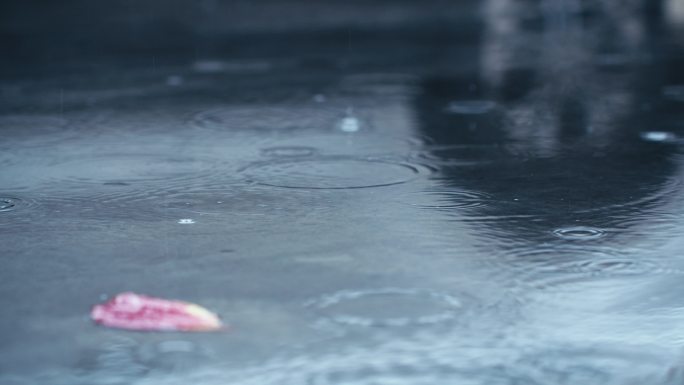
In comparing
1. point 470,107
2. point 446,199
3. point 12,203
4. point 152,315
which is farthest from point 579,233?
point 470,107

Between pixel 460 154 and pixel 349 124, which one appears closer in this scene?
pixel 460 154

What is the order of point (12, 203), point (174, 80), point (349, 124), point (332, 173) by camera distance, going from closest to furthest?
point (12, 203) → point (332, 173) → point (349, 124) → point (174, 80)

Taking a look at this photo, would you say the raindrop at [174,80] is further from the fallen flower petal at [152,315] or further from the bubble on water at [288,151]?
the fallen flower petal at [152,315]

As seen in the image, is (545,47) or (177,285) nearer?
(177,285)

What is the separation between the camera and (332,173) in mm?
5891

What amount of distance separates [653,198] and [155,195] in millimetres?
2188

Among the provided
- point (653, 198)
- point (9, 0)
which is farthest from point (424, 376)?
point (9, 0)

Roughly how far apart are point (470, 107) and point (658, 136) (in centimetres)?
173

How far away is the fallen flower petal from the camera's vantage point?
3469 millimetres

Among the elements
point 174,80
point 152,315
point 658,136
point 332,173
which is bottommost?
point 152,315

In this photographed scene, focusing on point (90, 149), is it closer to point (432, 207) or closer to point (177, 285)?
point (432, 207)

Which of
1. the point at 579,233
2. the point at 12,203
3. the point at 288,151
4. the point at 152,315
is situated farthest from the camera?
the point at 288,151

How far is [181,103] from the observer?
346 inches

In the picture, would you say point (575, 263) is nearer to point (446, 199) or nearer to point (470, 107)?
point (446, 199)
